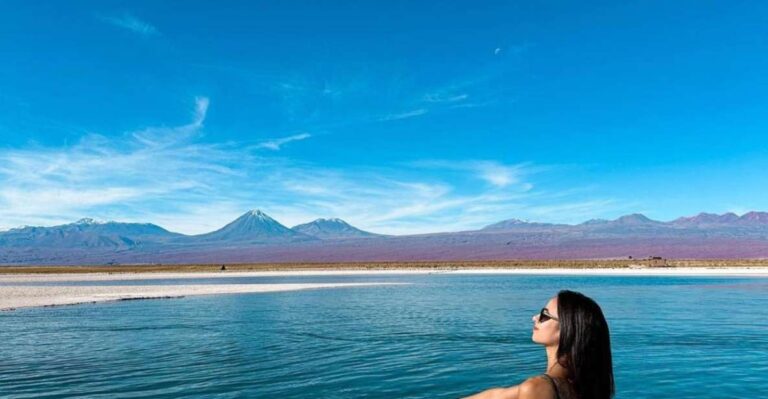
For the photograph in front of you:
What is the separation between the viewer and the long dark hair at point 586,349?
364 cm

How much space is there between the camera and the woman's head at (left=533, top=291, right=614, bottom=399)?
3.64 meters

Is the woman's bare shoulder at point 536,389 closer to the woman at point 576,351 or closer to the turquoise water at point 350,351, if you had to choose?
the woman at point 576,351

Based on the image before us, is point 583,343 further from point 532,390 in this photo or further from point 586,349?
point 532,390

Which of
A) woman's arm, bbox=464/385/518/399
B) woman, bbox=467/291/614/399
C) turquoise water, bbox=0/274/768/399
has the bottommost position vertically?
turquoise water, bbox=0/274/768/399

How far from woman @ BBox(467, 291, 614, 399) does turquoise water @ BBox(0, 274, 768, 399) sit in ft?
34.3

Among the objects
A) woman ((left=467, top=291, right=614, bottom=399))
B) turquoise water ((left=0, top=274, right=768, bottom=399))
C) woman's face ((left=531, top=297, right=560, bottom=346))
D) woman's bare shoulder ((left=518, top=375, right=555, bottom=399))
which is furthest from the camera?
turquoise water ((left=0, top=274, right=768, bottom=399))

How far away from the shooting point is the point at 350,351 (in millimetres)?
19562

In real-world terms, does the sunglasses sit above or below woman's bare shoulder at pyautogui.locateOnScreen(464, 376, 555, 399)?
above

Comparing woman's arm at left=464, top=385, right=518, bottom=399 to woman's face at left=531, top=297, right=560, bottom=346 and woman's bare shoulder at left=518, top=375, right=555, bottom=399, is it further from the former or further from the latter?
woman's face at left=531, top=297, right=560, bottom=346

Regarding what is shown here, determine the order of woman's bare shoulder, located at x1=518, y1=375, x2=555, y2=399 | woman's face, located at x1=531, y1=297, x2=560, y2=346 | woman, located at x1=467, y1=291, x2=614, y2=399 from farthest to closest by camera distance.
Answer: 1. woman's face, located at x1=531, y1=297, x2=560, y2=346
2. woman, located at x1=467, y1=291, x2=614, y2=399
3. woman's bare shoulder, located at x1=518, y1=375, x2=555, y2=399

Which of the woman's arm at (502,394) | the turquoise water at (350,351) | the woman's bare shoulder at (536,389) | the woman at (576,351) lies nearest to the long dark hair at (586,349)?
the woman at (576,351)

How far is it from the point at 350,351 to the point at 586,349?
54.4ft

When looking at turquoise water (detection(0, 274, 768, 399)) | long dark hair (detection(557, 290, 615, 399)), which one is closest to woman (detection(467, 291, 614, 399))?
long dark hair (detection(557, 290, 615, 399))

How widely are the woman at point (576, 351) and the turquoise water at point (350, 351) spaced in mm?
10454
